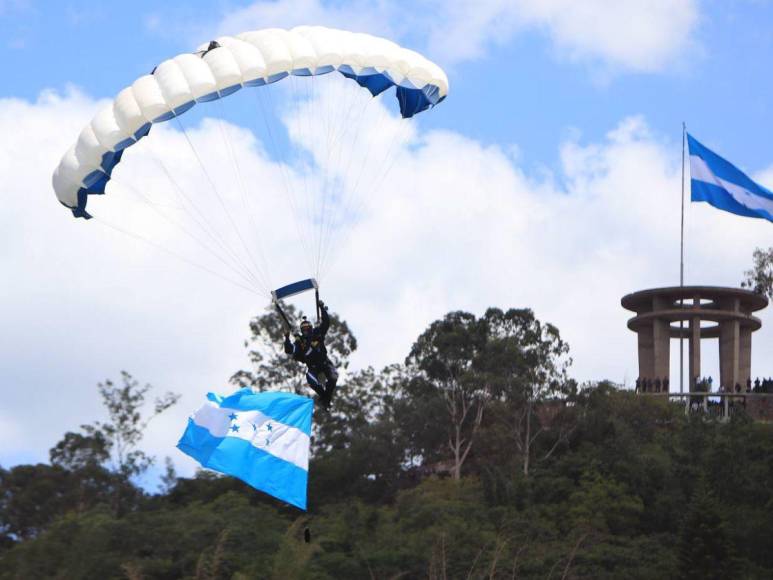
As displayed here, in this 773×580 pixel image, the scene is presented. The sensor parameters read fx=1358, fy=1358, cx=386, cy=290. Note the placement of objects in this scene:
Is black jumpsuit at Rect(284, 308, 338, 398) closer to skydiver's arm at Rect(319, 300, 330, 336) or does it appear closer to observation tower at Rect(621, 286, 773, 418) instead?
skydiver's arm at Rect(319, 300, 330, 336)

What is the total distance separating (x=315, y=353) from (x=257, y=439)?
1951mm

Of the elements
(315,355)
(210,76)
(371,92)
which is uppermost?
(371,92)

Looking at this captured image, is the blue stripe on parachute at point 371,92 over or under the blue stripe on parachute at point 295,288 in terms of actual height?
over

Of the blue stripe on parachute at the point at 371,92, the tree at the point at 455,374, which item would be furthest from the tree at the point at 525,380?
the blue stripe on parachute at the point at 371,92

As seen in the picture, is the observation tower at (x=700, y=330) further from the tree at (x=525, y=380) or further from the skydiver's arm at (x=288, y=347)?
the skydiver's arm at (x=288, y=347)

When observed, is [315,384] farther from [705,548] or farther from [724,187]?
[724,187]

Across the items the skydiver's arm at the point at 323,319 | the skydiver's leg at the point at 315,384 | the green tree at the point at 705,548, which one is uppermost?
the skydiver's arm at the point at 323,319

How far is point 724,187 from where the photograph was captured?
120ft

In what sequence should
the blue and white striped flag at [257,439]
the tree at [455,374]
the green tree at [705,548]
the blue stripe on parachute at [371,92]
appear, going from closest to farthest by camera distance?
1. the blue stripe on parachute at [371,92]
2. the blue and white striped flag at [257,439]
3. the green tree at [705,548]
4. the tree at [455,374]

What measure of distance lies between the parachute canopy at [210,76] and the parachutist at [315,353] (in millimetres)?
3666

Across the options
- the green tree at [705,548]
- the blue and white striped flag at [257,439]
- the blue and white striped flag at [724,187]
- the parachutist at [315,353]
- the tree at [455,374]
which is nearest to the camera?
the parachutist at [315,353]

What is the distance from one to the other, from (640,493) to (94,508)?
693 inches

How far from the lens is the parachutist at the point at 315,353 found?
67.5ft

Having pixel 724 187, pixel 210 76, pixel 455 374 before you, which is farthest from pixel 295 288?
pixel 455 374
